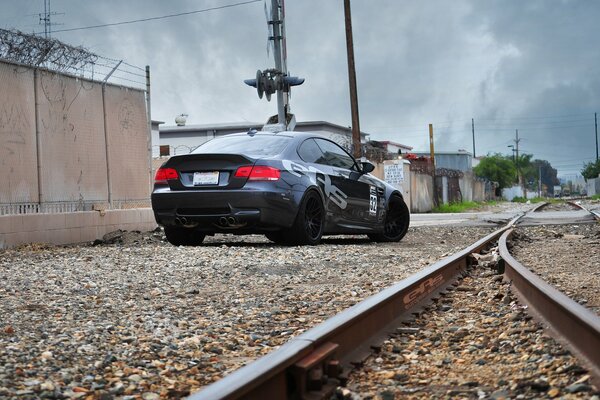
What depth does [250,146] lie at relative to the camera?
32.3ft

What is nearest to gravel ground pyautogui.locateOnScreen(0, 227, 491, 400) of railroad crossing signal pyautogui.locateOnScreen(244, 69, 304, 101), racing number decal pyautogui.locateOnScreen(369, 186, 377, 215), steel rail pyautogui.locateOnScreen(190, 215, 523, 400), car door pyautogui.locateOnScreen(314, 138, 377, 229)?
steel rail pyautogui.locateOnScreen(190, 215, 523, 400)

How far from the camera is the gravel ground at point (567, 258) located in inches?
220

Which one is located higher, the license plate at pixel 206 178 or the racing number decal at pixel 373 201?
the license plate at pixel 206 178

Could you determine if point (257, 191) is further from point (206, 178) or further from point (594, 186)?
point (594, 186)

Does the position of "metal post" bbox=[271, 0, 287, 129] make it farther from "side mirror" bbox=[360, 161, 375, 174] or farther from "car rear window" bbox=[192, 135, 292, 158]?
"car rear window" bbox=[192, 135, 292, 158]

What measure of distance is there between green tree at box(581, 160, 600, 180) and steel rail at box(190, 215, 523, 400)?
13816 centimetres

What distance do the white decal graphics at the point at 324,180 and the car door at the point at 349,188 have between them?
0.01 meters

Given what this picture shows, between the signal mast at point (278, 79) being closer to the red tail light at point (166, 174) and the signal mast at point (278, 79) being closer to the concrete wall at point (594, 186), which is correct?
the red tail light at point (166, 174)

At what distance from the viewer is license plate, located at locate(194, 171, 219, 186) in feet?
30.4

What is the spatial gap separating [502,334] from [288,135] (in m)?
6.36

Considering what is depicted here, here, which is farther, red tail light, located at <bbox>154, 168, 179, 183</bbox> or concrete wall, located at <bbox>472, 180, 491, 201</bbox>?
concrete wall, located at <bbox>472, 180, 491, 201</bbox>

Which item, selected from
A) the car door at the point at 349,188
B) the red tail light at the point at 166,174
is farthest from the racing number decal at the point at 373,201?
the red tail light at the point at 166,174

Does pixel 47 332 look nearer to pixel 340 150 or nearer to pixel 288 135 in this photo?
pixel 288 135

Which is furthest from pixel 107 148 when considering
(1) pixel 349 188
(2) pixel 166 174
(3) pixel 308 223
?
(3) pixel 308 223
